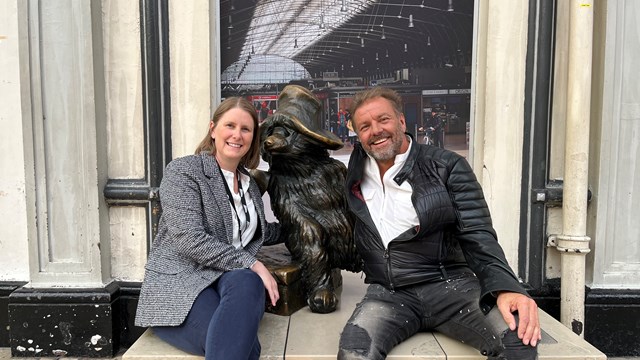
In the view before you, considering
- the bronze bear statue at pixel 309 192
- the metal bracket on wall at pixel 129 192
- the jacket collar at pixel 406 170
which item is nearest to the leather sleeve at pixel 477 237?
the jacket collar at pixel 406 170

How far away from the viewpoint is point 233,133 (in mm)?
2359

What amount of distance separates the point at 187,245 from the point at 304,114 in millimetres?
910

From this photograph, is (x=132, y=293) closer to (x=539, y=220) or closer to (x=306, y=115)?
(x=306, y=115)

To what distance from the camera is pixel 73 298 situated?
3346 mm

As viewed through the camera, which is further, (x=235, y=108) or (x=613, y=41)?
(x=613, y=41)

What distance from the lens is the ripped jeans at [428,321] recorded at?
2.08m

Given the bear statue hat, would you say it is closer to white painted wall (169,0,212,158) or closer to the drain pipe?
white painted wall (169,0,212,158)

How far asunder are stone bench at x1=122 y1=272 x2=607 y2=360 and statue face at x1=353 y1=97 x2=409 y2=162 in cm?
83

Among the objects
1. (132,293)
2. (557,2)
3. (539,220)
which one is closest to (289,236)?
(132,293)

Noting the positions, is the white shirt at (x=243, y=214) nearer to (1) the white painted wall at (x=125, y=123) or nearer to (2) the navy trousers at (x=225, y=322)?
(2) the navy trousers at (x=225, y=322)

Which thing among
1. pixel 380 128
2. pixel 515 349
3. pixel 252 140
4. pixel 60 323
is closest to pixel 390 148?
pixel 380 128

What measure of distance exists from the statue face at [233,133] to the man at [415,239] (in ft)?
1.63

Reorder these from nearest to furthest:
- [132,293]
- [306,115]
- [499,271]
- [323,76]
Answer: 1. [499,271]
2. [306,115]
3. [132,293]
4. [323,76]

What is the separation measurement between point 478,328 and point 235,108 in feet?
4.60
